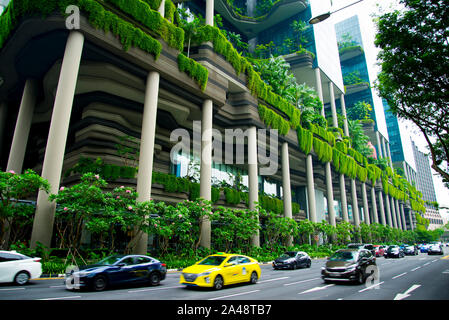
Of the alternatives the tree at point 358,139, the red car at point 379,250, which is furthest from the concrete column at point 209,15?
the tree at point 358,139

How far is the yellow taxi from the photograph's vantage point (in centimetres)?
1081

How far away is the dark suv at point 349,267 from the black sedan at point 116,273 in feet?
25.2

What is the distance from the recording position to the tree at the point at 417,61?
13.4m

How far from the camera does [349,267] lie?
39.5ft

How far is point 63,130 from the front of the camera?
16984mm

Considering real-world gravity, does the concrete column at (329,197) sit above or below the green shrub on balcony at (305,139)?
below

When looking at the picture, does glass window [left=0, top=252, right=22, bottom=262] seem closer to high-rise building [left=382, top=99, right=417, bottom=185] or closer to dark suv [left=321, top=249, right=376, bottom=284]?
dark suv [left=321, top=249, right=376, bottom=284]

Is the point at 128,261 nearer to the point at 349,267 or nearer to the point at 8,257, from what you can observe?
the point at 8,257

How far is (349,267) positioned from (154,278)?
8.67 metres

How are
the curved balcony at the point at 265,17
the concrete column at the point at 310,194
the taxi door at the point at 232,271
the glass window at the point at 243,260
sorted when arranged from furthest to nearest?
the curved balcony at the point at 265,17 → the concrete column at the point at 310,194 → the glass window at the point at 243,260 → the taxi door at the point at 232,271

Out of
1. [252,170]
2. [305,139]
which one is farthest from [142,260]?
[305,139]

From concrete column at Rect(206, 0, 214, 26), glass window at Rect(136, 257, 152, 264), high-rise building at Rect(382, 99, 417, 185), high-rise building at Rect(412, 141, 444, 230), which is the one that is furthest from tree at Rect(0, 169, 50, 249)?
high-rise building at Rect(412, 141, 444, 230)

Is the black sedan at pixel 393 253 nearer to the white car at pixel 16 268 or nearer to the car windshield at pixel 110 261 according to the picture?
the car windshield at pixel 110 261
